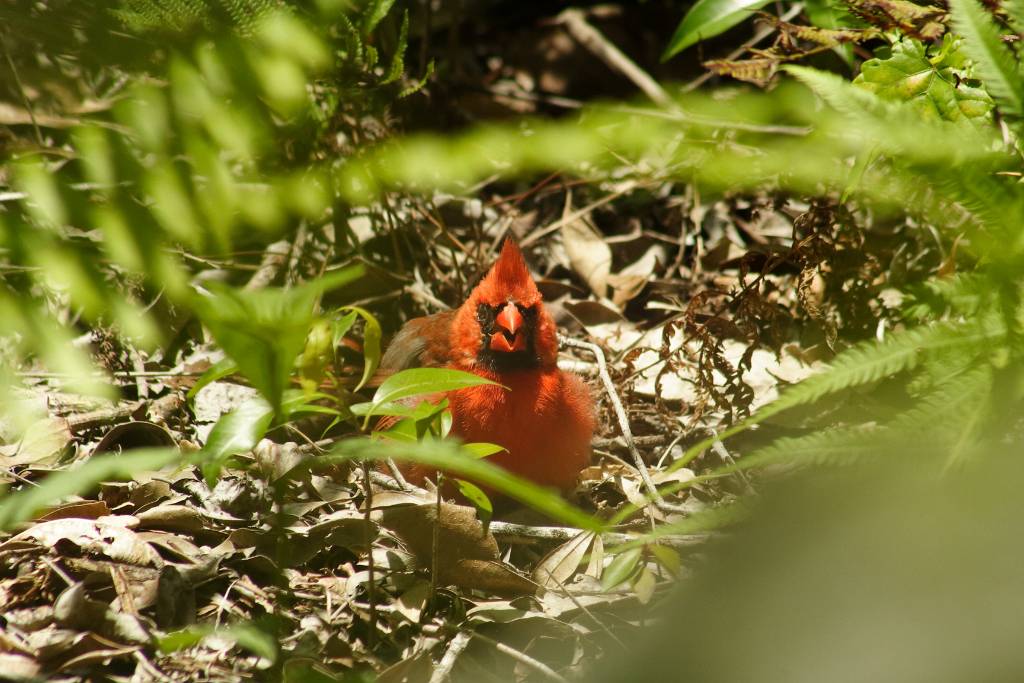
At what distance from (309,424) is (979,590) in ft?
8.91

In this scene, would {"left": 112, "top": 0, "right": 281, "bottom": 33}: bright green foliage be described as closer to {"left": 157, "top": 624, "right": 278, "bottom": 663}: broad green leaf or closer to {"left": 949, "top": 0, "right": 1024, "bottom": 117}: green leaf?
{"left": 157, "top": 624, "right": 278, "bottom": 663}: broad green leaf

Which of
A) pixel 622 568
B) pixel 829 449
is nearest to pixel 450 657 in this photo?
pixel 622 568

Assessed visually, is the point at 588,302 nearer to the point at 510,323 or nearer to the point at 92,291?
the point at 510,323

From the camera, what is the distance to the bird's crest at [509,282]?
3076 mm

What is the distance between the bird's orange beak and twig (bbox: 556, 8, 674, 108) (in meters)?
2.02

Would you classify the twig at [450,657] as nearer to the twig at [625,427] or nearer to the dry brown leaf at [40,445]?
the twig at [625,427]

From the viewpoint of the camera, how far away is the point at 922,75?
7.64 ft

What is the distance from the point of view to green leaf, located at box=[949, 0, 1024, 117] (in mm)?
1535

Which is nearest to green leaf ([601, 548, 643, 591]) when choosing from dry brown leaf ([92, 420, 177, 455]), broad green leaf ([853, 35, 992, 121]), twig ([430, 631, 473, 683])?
twig ([430, 631, 473, 683])

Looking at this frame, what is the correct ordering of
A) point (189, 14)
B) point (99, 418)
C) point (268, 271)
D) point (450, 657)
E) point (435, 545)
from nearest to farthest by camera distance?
point (450, 657), point (435, 545), point (189, 14), point (99, 418), point (268, 271)

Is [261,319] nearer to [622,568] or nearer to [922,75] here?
[622,568]

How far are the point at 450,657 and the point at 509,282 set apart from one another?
1.41m

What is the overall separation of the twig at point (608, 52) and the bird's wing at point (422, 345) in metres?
1.94

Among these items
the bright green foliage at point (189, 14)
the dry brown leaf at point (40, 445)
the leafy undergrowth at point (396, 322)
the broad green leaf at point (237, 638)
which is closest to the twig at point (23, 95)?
the leafy undergrowth at point (396, 322)
